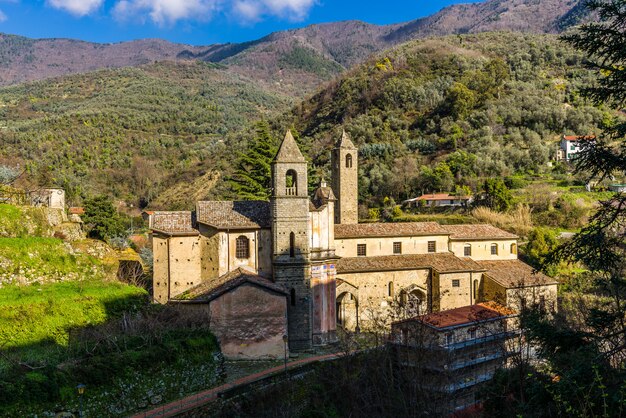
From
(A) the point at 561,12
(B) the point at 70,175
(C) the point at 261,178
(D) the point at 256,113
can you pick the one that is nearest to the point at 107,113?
(B) the point at 70,175

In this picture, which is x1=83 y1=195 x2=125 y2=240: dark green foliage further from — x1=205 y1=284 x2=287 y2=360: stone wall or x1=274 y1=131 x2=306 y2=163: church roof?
x1=274 y1=131 x2=306 y2=163: church roof

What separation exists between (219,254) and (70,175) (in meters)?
48.4

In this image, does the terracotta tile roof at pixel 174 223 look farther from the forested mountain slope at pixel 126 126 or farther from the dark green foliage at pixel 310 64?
the dark green foliage at pixel 310 64

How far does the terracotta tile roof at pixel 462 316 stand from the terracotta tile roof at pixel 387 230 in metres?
6.68

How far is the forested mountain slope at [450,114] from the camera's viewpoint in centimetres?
5694

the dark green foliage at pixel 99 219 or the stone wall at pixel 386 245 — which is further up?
the dark green foliage at pixel 99 219

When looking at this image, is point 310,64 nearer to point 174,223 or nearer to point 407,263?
point 407,263

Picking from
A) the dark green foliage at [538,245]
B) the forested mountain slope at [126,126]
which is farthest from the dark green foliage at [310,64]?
the dark green foliage at [538,245]

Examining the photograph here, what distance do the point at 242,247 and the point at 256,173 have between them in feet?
60.0

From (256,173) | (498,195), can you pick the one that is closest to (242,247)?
(256,173)

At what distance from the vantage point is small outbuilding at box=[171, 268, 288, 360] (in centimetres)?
2275

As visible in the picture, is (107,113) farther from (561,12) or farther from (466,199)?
(561,12)

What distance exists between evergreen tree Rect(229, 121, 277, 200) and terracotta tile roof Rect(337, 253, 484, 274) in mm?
13151

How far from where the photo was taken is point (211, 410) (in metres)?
17.3
